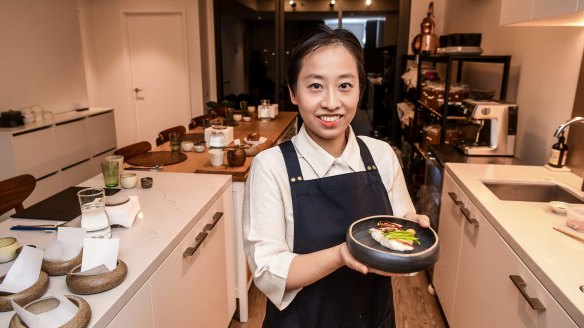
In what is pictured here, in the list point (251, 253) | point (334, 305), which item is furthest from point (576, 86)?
point (251, 253)

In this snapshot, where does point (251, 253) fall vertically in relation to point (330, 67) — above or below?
below

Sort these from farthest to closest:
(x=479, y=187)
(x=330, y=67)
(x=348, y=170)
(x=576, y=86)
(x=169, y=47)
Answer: (x=169, y=47) → (x=576, y=86) → (x=479, y=187) → (x=348, y=170) → (x=330, y=67)

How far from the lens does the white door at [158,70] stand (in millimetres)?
5609

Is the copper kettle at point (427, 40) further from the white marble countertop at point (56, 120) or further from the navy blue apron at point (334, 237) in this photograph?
the white marble countertop at point (56, 120)

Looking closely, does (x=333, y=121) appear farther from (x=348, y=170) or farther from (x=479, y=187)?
(x=479, y=187)

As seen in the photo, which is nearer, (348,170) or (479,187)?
(348,170)

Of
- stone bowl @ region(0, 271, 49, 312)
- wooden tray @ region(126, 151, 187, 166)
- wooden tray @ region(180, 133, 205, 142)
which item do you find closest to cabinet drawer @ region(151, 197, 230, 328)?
stone bowl @ region(0, 271, 49, 312)

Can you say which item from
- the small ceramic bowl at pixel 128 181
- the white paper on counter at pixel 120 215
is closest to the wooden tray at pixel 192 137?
the small ceramic bowl at pixel 128 181

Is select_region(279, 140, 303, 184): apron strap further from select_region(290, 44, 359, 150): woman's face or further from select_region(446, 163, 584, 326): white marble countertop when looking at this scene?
select_region(446, 163, 584, 326): white marble countertop

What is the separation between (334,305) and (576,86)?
1792 millimetres

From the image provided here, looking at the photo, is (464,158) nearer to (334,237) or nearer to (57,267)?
(334,237)

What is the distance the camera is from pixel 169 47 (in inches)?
222

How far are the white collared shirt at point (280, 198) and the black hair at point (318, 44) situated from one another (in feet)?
0.56

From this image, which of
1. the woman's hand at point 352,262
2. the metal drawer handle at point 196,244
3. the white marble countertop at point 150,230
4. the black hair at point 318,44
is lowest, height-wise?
the metal drawer handle at point 196,244
